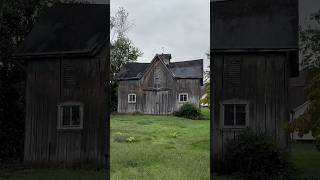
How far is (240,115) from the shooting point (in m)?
5.16

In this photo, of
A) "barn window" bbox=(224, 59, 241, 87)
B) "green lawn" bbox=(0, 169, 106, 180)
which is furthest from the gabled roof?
"green lawn" bbox=(0, 169, 106, 180)

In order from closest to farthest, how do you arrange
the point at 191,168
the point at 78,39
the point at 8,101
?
the point at 191,168 → the point at 78,39 → the point at 8,101

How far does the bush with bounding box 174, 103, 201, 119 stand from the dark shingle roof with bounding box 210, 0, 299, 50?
71cm

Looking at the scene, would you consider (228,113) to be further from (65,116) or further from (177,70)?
(65,116)

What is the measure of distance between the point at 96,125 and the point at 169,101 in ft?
3.10

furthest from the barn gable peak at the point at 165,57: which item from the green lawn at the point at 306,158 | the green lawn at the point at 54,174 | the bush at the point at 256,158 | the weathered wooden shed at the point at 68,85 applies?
the green lawn at the point at 306,158

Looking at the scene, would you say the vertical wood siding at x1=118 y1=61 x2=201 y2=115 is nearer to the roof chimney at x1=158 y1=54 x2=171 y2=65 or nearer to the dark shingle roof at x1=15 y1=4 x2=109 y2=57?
the roof chimney at x1=158 y1=54 x2=171 y2=65

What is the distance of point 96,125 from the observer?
219 inches

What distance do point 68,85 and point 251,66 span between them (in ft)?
6.67

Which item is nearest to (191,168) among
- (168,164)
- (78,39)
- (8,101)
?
(168,164)

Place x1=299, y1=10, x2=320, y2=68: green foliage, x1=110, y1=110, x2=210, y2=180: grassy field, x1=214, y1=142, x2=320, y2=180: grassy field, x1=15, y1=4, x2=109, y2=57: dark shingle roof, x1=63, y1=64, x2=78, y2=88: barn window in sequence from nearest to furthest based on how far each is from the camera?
x1=110, y1=110, x2=210, y2=180: grassy field < x1=214, y1=142, x2=320, y2=180: grassy field < x1=299, y1=10, x2=320, y2=68: green foliage < x1=15, y1=4, x2=109, y2=57: dark shingle roof < x1=63, y1=64, x2=78, y2=88: barn window

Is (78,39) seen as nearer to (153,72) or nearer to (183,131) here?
(153,72)

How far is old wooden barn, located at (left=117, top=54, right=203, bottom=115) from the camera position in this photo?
510 cm

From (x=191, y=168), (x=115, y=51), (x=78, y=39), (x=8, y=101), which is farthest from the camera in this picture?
(x=8, y=101)
